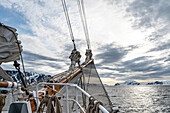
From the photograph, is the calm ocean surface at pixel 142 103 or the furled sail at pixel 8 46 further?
the calm ocean surface at pixel 142 103

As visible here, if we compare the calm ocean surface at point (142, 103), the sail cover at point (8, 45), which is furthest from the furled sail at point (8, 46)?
the calm ocean surface at point (142, 103)

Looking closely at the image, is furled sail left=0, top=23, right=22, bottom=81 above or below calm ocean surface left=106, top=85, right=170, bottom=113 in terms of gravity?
above

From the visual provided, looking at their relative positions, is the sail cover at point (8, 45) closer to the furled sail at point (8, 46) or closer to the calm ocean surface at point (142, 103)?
the furled sail at point (8, 46)

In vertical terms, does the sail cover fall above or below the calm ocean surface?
above

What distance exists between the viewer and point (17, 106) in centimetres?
284

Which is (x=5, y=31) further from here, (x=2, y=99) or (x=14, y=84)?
(x=2, y=99)

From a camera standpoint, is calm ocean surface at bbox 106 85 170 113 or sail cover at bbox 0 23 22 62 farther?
calm ocean surface at bbox 106 85 170 113

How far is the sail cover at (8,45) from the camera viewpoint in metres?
3.38

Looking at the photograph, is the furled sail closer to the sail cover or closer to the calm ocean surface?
the sail cover

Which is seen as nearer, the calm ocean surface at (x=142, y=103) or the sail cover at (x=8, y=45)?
the sail cover at (x=8, y=45)

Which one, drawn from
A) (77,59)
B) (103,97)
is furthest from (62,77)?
(103,97)

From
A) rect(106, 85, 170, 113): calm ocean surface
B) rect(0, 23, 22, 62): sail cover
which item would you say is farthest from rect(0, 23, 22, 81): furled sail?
rect(106, 85, 170, 113): calm ocean surface

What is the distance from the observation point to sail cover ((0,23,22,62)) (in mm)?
3377

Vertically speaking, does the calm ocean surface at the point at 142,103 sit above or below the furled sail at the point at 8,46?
below
